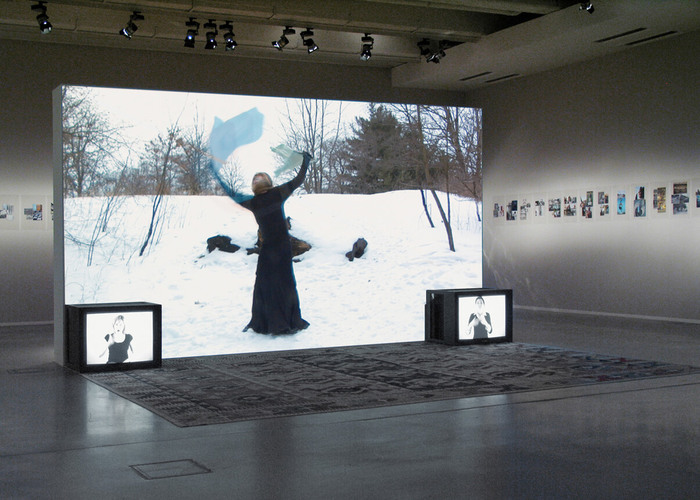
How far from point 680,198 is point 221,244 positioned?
6.94 m

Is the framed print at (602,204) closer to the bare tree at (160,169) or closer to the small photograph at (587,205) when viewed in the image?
the small photograph at (587,205)

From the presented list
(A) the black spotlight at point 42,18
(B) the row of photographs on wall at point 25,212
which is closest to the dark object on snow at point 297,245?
(A) the black spotlight at point 42,18

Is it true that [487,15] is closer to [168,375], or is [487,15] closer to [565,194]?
[565,194]

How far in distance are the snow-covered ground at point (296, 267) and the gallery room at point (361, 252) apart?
0.03 meters

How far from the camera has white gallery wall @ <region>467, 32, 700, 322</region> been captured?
12.1 m

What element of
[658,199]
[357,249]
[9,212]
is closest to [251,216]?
[357,249]

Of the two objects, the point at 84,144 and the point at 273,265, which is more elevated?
the point at 84,144

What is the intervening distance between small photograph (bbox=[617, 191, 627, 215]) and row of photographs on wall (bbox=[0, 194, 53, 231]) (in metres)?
9.13

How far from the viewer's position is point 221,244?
9.25 metres

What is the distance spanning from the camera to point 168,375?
25.5 feet

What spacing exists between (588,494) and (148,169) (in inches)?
249

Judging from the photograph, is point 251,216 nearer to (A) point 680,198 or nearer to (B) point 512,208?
(A) point 680,198

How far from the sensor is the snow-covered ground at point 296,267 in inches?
341

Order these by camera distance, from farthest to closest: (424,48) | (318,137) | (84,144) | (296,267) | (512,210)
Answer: (512,210) < (424,48) < (318,137) < (296,267) < (84,144)
